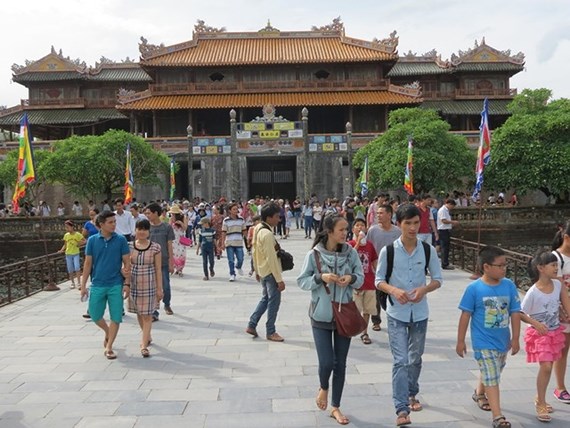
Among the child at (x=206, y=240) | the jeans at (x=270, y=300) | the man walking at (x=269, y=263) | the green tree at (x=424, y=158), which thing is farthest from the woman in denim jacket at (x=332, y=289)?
the green tree at (x=424, y=158)

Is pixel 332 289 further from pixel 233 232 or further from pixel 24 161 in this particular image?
pixel 24 161

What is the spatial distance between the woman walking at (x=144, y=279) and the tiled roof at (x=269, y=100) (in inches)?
1112

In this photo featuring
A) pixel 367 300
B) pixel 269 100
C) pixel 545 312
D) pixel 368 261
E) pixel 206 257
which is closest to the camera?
pixel 545 312

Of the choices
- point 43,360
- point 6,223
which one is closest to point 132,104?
point 6,223

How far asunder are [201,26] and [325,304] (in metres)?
37.4

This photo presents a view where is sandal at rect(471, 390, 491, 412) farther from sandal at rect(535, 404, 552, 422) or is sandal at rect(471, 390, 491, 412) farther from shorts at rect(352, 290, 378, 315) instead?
shorts at rect(352, 290, 378, 315)

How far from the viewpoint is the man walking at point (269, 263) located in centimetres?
671

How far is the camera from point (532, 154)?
818 inches

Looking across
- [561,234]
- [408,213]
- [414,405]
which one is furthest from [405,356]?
[561,234]

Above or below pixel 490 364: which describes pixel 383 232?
above

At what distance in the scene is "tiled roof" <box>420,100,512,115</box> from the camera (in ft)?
121

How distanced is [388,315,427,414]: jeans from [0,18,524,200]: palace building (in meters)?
25.3

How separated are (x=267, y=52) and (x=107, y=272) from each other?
32.8 meters

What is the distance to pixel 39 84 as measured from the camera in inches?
1555
